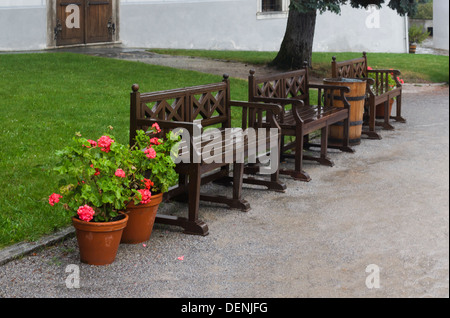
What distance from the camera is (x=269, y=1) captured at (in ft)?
76.9

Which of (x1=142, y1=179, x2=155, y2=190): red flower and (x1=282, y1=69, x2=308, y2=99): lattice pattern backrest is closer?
(x1=142, y1=179, x2=155, y2=190): red flower

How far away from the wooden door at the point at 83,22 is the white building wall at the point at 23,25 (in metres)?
0.51

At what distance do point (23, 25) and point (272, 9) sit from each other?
27.0ft

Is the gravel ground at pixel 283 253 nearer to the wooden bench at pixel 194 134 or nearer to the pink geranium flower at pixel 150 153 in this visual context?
the wooden bench at pixel 194 134

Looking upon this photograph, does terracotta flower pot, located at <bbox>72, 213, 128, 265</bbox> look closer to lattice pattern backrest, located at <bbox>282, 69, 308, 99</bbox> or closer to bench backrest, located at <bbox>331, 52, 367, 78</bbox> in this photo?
lattice pattern backrest, located at <bbox>282, 69, 308, 99</bbox>

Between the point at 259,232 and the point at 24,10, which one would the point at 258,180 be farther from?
the point at 24,10

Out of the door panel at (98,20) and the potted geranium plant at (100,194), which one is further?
the door panel at (98,20)

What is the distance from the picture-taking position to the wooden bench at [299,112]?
24.0 feet

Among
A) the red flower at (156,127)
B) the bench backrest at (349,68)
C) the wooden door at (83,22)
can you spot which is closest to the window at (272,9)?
the wooden door at (83,22)

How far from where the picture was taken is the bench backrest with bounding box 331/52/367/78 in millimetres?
9602

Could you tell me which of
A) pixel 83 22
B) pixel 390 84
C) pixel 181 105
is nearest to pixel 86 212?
pixel 181 105

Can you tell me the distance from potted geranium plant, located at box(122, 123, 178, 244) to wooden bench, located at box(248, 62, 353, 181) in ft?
7.65

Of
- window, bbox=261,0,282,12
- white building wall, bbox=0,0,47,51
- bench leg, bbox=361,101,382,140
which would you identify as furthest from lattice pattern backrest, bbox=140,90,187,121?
window, bbox=261,0,282,12
